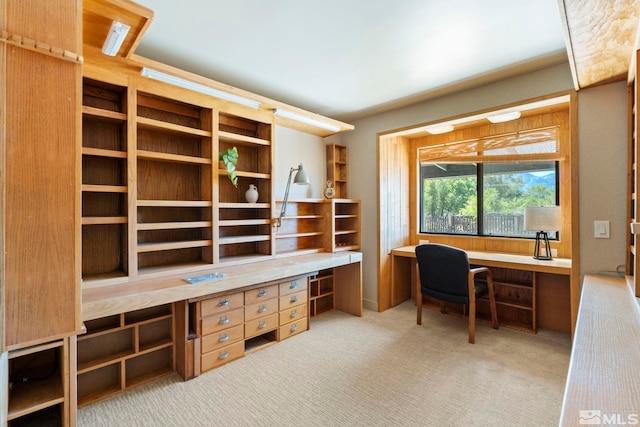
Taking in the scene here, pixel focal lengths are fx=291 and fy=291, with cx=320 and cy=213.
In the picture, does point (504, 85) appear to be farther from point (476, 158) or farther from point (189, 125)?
point (189, 125)

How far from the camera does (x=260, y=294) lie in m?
2.68

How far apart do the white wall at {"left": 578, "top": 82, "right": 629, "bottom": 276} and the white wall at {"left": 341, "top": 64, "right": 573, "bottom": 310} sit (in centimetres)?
27

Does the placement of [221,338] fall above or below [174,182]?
below

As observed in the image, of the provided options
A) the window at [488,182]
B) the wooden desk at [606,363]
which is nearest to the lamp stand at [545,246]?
the window at [488,182]

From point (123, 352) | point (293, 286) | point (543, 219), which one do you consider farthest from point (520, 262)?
point (123, 352)

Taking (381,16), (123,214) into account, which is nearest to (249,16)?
(381,16)

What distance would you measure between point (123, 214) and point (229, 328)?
1.23 m

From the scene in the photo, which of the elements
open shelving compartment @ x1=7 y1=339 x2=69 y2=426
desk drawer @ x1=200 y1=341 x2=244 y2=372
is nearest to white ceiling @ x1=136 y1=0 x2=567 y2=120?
open shelving compartment @ x1=7 y1=339 x2=69 y2=426

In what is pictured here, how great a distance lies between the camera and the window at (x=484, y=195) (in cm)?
332

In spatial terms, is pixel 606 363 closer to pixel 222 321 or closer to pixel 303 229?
pixel 222 321

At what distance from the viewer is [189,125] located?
2721 millimetres

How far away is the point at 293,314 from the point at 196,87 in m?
2.25

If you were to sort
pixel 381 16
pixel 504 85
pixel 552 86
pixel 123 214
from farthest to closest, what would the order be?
1. pixel 504 85
2. pixel 552 86
3. pixel 123 214
4. pixel 381 16

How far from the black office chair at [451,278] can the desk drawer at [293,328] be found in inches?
50.4
